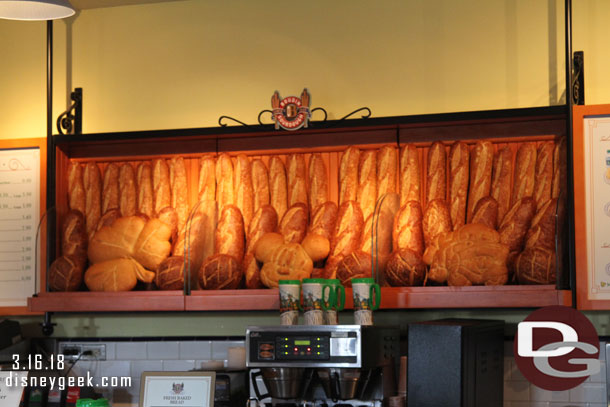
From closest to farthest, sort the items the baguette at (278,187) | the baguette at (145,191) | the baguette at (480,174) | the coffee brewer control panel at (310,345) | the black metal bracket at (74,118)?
A: the coffee brewer control panel at (310,345) → the baguette at (480,174) → the baguette at (278,187) → the baguette at (145,191) → the black metal bracket at (74,118)

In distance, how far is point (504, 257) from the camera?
336 centimetres

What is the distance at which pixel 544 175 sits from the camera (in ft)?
11.6

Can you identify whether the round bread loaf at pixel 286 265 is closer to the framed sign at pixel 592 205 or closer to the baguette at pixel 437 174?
the baguette at pixel 437 174

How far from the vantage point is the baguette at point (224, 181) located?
3832 millimetres

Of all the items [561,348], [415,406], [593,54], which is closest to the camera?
[415,406]

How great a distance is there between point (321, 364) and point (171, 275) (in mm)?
978

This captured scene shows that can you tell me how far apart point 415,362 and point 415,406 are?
15 centimetres

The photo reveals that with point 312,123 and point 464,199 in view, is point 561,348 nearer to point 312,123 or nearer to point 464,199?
point 464,199

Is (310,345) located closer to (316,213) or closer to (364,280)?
(364,280)

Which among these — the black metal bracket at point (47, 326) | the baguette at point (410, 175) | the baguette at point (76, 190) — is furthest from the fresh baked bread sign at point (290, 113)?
the black metal bracket at point (47, 326)

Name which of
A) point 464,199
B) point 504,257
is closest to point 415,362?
point 504,257

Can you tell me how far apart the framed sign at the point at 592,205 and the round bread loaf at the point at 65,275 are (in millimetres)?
2192

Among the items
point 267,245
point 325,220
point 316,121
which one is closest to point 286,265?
point 267,245

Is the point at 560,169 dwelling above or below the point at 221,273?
above
